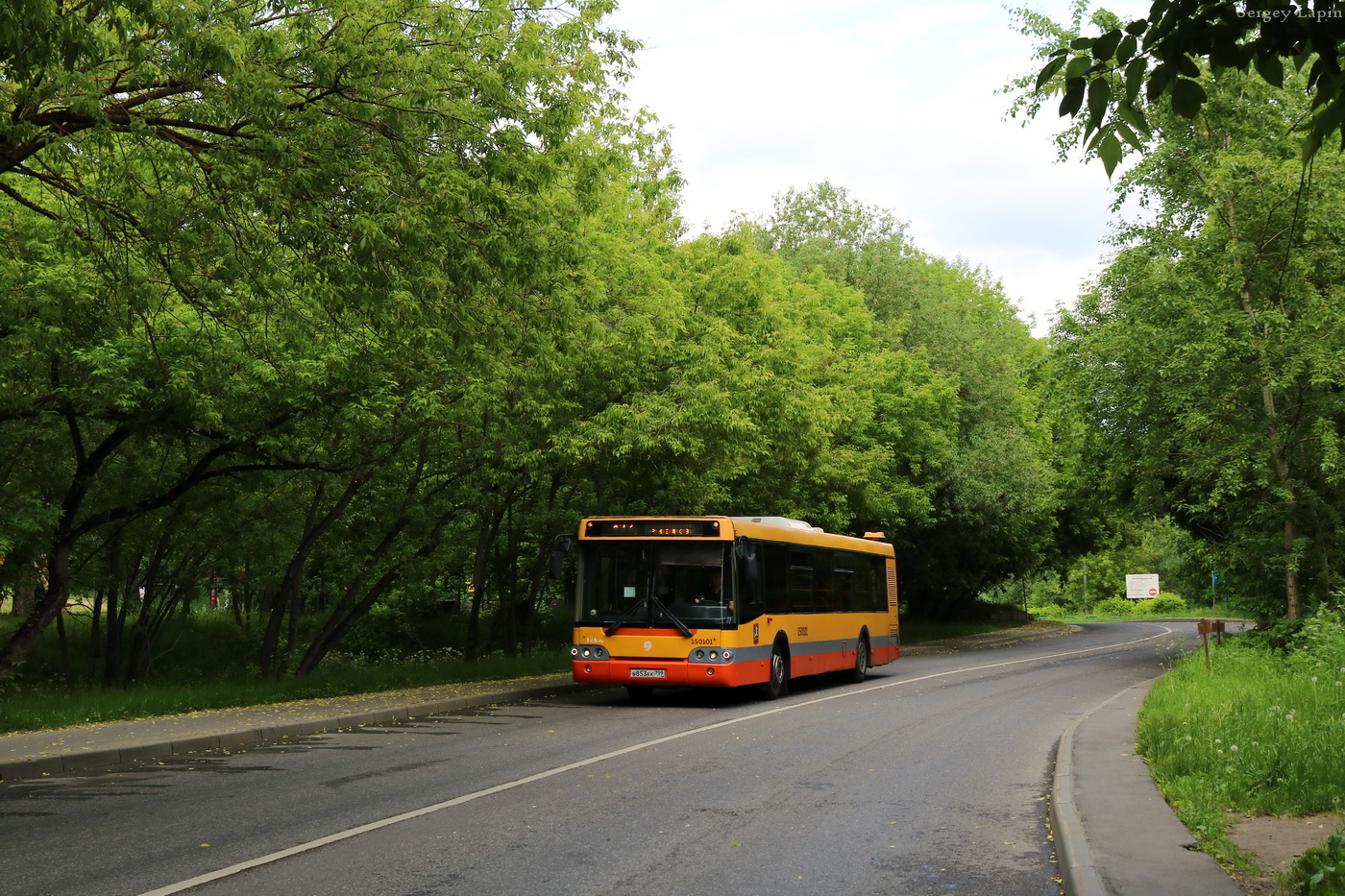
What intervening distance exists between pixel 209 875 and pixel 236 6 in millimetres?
6868

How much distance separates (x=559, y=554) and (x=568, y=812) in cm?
883

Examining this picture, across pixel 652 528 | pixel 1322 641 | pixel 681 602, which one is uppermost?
pixel 652 528

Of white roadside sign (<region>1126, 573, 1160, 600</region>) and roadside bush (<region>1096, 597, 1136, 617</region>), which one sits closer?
white roadside sign (<region>1126, 573, 1160, 600</region>)

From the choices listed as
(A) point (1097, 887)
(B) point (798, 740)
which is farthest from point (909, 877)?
(B) point (798, 740)

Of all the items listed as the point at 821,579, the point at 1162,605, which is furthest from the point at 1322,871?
the point at 1162,605

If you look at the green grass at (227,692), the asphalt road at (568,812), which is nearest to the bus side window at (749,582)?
the asphalt road at (568,812)

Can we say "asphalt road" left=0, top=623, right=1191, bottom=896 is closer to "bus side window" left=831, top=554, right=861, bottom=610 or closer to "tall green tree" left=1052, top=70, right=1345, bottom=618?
"bus side window" left=831, top=554, right=861, bottom=610

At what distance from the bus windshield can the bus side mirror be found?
1.36ft

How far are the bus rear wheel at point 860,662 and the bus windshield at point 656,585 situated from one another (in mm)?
7018

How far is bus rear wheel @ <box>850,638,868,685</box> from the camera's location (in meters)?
23.6

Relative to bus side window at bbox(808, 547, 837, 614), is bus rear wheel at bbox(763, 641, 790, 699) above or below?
below

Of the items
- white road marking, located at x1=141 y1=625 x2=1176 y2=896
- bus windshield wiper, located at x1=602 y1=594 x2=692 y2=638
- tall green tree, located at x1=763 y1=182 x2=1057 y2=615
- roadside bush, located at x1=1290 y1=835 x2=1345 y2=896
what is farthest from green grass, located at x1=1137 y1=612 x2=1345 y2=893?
tall green tree, located at x1=763 y1=182 x2=1057 y2=615

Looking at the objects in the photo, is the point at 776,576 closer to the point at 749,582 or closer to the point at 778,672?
the point at 778,672

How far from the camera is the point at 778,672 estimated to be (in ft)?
63.4
